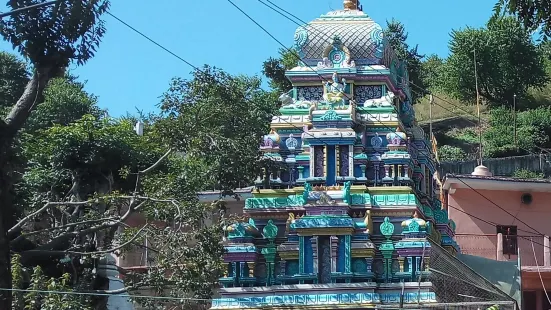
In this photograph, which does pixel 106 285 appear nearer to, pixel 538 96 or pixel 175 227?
pixel 175 227

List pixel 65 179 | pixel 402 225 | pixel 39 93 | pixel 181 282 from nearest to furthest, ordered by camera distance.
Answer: pixel 39 93 < pixel 181 282 < pixel 402 225 < pixel 65 179

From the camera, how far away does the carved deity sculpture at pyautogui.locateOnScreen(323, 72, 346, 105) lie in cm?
2270

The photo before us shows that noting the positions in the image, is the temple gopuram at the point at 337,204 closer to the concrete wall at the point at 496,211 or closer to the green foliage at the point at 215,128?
the green foliage at the point at 215,128

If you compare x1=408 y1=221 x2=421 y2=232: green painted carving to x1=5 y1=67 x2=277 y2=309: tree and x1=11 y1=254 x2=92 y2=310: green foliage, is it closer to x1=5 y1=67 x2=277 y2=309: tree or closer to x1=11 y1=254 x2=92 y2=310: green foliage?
x1=5 y1=67 x2=277 y2=309: tree

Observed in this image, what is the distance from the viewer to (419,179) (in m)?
24.8

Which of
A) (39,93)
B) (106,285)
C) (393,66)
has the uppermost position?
(393,66)

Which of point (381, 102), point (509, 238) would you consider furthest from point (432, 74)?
point (381, 102)

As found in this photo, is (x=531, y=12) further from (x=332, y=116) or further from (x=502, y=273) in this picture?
(x=502, y=273)

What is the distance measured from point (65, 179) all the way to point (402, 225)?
1128 centimetres

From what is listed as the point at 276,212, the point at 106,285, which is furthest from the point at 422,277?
the point at 106,285

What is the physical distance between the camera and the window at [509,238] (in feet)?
103

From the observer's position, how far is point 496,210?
32.9m

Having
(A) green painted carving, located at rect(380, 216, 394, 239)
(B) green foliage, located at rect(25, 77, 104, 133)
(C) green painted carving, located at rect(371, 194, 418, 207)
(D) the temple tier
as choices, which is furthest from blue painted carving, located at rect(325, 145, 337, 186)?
(B) green foliage, located at rect(25, 77, 104, 133)

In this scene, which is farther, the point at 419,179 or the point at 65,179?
the point at 65,179
